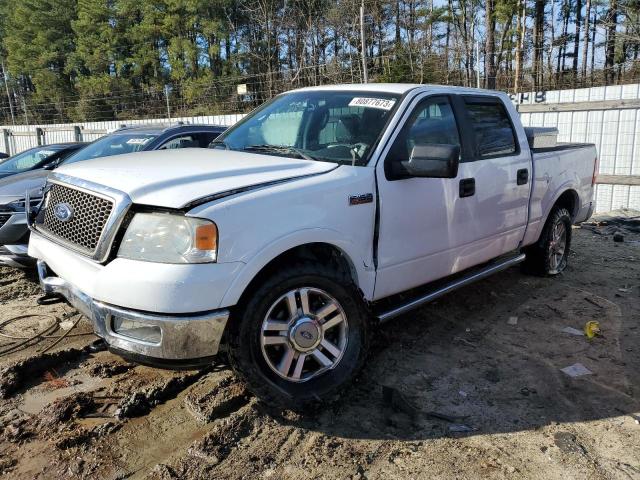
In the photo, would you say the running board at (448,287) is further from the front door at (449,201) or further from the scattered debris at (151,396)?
the scattered debris at (151,396)

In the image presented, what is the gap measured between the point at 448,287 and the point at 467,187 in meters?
0.78

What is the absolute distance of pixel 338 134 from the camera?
12.2 feet

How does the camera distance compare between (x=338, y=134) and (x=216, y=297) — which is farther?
(x=338, y=134)

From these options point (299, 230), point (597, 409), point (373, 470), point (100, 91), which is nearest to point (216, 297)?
point (299, 230)

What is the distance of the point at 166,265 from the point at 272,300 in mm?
596

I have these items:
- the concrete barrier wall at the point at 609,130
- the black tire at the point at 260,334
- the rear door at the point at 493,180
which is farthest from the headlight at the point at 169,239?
the concrete barrier wall at the point at 609,130

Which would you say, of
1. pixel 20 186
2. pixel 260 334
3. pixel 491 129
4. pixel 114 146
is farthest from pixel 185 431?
pixel 114 146

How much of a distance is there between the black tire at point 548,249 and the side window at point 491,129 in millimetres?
1226

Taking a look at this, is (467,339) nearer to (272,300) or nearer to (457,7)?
(272,300)

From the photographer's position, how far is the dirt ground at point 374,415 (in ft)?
8.54

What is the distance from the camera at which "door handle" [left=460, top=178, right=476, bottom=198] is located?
393cm

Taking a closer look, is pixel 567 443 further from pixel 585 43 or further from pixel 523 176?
pixel 585 43

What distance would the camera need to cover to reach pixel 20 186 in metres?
5.55

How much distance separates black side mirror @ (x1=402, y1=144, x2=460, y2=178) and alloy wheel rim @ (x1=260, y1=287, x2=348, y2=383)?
3.27 ft
